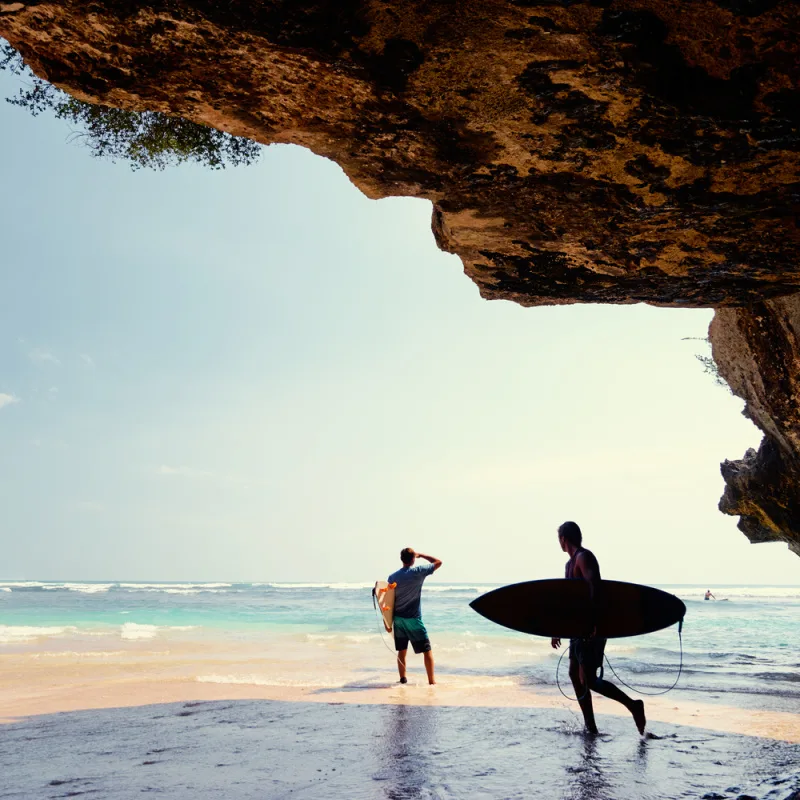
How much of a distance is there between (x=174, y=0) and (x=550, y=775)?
5120 mm

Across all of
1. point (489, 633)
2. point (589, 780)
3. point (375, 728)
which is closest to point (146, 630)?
point (489, 633)

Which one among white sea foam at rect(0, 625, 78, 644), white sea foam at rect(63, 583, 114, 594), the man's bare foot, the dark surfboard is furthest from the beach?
white sea foam at rect(63, 583, 114, 594)

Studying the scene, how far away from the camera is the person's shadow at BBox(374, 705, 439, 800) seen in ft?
13.9

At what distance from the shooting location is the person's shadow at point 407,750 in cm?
424

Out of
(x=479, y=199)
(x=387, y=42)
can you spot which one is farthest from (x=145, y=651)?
(x=387, y=42)

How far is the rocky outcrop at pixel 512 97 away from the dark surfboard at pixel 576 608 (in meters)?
2.99

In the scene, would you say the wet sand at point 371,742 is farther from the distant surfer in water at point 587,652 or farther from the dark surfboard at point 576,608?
the dark surfboard at point 576,608

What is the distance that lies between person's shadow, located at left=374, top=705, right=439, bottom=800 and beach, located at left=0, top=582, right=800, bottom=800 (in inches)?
1.0

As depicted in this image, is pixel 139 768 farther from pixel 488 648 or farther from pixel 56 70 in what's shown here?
pixel 488 648

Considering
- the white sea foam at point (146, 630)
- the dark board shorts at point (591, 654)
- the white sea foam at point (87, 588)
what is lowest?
the white sea foam at point (87, 588)

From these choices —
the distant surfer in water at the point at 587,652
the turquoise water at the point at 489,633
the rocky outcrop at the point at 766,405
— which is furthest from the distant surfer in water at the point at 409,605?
the rocky outcrop at the point at 766,405

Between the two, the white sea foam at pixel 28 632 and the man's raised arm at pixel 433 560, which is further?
the white sea foam at pixel 28 632

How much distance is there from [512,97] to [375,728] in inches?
214

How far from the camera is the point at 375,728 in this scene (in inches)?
240
